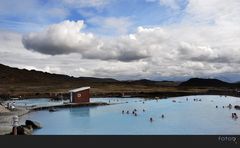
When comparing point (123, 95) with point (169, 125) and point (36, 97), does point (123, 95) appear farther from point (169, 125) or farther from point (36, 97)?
point (169, 125)

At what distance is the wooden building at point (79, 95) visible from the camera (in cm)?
6769

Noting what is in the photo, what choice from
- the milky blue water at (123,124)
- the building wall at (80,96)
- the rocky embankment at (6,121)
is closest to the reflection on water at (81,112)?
the milky blue water at (123,124)

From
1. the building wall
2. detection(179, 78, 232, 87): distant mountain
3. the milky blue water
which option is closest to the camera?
the milky blue water

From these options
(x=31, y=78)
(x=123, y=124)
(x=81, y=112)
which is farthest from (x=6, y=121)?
(x=31, y=78)

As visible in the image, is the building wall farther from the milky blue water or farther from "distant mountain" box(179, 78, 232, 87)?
"distant mountain" box(179, 78, 232, 87)

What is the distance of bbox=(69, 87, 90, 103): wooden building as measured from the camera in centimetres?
6769

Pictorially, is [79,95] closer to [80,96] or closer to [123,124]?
[80,96]

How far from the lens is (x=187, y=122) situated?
1884 inches

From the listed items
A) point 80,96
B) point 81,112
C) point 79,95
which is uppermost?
point 79,95

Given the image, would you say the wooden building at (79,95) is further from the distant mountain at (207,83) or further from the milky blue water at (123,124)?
the distant mountain at (207,83)

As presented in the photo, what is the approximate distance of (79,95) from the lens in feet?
224

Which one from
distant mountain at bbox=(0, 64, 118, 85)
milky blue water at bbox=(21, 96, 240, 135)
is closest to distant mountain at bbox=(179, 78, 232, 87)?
distant mountain at bbox=(0, 64, 118, 85)

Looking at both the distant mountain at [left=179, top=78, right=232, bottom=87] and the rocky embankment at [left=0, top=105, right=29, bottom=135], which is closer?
the rocky embankment at [left=0, top=105, right=29, bottom=135]
